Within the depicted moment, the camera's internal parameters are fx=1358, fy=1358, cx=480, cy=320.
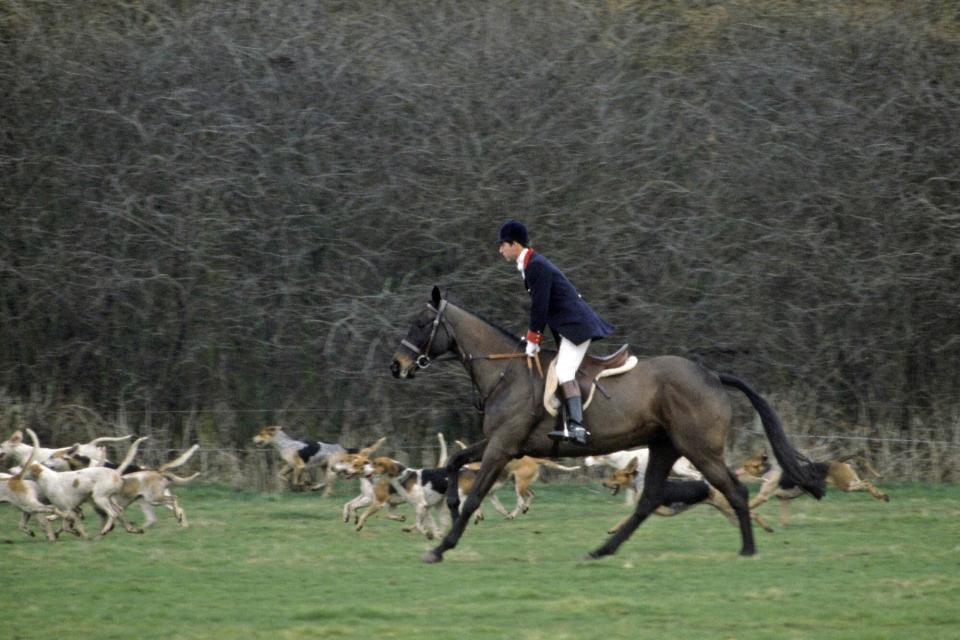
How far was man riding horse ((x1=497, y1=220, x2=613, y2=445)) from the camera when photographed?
9297 millimetres

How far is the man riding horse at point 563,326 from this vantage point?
30.5ft

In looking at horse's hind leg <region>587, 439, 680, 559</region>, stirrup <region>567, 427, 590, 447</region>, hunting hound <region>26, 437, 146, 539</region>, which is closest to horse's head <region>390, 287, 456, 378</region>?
stirrup <region>567, 427, 590, 447</region>

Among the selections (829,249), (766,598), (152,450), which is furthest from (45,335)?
(766,598)

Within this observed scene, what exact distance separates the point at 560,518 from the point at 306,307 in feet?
16.2

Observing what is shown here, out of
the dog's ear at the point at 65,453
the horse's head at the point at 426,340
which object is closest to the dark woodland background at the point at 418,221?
the dog's ear at the point at 65,453

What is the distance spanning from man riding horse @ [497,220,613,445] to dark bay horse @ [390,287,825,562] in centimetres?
17

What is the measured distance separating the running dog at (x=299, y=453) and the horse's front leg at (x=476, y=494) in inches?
226

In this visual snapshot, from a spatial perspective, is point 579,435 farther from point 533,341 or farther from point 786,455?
point 786,455

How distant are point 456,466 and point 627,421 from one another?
4.46ft

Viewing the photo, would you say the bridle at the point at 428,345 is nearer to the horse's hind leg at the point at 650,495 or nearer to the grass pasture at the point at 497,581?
the grass pasture at the point at 497,581

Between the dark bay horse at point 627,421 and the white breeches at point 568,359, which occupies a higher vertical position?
the white breeches at point 568,359

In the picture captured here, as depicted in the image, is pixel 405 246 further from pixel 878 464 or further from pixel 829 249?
pixel 878 464

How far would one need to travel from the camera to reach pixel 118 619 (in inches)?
278

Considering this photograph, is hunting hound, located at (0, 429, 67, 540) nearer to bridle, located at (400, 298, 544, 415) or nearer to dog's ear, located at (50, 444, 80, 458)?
dog's ear, located at (50, 444, 80, 458)
